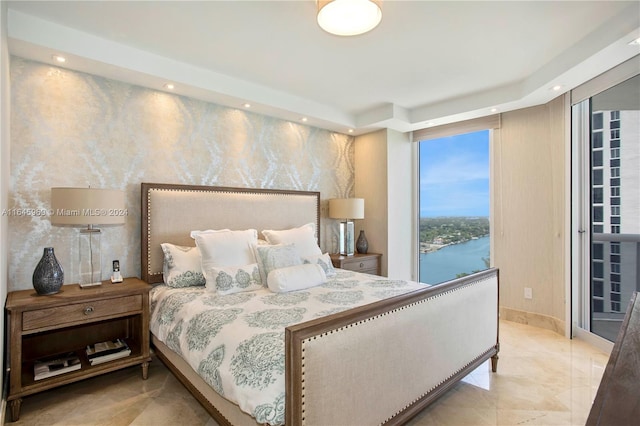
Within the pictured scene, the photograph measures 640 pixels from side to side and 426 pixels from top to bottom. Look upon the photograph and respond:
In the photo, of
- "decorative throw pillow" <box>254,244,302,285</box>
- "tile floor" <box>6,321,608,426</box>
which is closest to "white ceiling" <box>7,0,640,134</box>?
"decorative throw pillow" <box>254,244,302,285</box>

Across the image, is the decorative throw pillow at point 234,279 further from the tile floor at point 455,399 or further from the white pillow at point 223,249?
the tile floor at point 455,399

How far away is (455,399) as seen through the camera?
2311 mm

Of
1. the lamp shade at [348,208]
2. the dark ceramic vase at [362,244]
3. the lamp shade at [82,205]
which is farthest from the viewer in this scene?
the dark ceramic vase at [362,244]

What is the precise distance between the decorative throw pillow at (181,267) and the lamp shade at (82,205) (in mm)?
→ 556

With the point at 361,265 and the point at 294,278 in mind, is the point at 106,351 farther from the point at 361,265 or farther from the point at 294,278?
the point at 361,265

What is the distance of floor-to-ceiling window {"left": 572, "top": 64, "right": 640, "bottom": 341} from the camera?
2895 millimetres

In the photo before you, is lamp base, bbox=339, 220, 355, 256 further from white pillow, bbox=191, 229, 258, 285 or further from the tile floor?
the tile floor

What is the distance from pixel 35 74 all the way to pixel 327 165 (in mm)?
3107

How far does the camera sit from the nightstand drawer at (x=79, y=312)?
7.07 feet

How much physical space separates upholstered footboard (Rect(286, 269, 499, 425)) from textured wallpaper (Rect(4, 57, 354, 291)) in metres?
2.34

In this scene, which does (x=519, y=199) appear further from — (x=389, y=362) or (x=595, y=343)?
(x=389, y=362)

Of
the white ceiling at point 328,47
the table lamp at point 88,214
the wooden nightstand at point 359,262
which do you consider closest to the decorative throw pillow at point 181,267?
the table lamp at point 88,214

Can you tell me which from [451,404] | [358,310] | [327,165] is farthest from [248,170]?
[451,404]

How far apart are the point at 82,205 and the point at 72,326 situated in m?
0.95
